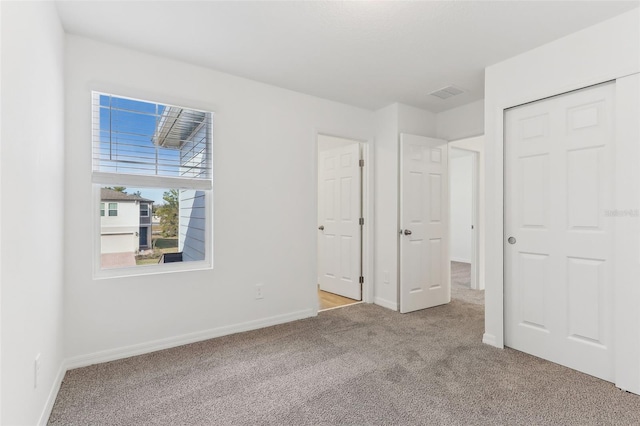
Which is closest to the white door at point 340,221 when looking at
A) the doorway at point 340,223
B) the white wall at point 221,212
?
the doorway at point 340,223

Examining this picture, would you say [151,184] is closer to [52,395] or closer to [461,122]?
[52,395]

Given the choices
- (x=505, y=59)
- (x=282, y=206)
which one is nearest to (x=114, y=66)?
(x=282, y=206)

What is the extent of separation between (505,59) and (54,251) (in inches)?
141

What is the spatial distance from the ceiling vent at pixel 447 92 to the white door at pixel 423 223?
19.7 inches

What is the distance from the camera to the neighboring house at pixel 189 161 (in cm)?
284

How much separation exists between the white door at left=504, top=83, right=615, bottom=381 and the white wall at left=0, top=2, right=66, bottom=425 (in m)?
3.14

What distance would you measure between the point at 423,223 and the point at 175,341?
9.31 feet

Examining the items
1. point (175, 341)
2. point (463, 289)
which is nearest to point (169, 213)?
point (175, 341)

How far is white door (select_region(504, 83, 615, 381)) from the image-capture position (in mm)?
2234

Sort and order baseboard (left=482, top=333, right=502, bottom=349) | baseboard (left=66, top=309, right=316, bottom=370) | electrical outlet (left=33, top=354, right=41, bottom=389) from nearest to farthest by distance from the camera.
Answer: electrical outlet (left=33, top=354, right=41, bottom=389), baseboard (left=66, top=309, right=316, bottom=370), baseboard (left=482, top=333, right=502, bottom=349)

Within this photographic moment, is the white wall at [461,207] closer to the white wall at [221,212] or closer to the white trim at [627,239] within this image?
the white wall at [221,212]

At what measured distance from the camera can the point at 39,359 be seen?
165cm

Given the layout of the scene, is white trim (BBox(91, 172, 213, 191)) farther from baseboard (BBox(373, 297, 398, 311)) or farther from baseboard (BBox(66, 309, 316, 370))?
baseboard (BBox(373, 297, 398, 311))

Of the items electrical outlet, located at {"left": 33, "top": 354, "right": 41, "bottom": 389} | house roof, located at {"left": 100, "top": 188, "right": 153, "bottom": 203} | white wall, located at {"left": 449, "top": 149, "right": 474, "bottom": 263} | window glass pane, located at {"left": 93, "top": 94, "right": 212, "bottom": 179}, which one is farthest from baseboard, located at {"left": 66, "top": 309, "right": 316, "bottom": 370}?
white wall, located at {"left": 449, "top": 149, "right": 474, "bottom": 263}
